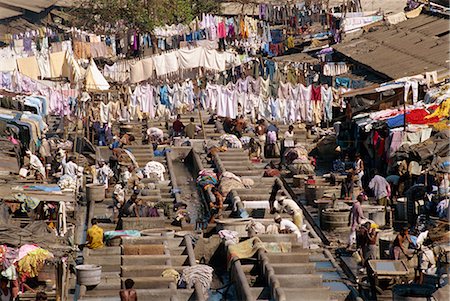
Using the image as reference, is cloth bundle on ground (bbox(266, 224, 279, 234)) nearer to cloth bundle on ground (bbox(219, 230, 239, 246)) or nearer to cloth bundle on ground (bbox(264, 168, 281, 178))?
cloth bundle on ground (bbox(219, 230, 239, 246))

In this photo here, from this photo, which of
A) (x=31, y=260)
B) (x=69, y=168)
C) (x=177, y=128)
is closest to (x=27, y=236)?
(x=31, y=260)

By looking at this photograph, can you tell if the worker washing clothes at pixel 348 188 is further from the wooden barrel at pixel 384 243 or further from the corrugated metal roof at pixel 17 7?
the corrugated metal roof at pixel 17 7

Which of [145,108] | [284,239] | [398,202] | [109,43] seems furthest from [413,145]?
[109,43]

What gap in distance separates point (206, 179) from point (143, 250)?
823cm

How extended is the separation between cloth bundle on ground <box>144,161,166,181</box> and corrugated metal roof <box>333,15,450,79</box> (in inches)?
310

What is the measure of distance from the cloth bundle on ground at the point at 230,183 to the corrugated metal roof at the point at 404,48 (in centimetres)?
767

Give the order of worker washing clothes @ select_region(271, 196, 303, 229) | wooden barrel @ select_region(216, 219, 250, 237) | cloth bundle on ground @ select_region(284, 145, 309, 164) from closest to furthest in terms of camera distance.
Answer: wooden barrel @ select_region(216, 219, 250, 237)
worker washing clothes @ select_region(271, 196, 303, 229)
cloth bundle on ground @ select_region(284, 145, 309, 164)

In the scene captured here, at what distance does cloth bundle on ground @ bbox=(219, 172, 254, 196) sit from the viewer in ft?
98.5

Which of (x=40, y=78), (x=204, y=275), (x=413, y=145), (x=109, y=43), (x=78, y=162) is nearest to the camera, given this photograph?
(x=204, y=275)

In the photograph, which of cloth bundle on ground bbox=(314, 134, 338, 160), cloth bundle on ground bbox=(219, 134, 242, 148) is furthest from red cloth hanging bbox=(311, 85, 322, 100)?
cloth bundle on ground bbox=(219, 134, 242, 148)

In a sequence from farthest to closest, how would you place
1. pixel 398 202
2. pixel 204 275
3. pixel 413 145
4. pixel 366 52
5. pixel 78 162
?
pixel 366 52 → pixel 78 162 → pixel 413 145 → pixel 398 202 → pixel 204 275

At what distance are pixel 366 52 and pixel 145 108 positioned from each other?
7.84 meters

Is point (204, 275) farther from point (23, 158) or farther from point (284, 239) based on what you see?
point (23, 158)

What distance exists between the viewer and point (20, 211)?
82.3 feet
